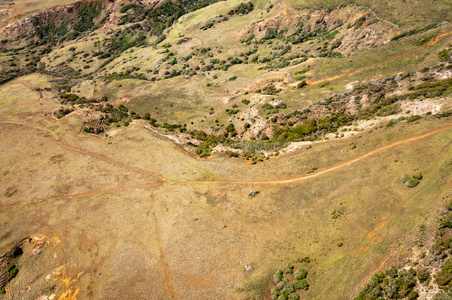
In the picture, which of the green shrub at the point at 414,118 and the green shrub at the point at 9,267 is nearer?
the green shrub at the point at 9,267

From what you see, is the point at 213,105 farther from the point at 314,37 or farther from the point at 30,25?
the point at 30,25

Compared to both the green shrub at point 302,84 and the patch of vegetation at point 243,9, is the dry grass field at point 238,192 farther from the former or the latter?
the patch of vegetation at point 243,9

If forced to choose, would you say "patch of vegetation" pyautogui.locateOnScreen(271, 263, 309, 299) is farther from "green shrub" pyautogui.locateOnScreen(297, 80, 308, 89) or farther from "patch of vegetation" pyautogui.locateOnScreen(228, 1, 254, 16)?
"patch of vegetation" pyautogui.locateOnScreen(228, 1, 254, 16)

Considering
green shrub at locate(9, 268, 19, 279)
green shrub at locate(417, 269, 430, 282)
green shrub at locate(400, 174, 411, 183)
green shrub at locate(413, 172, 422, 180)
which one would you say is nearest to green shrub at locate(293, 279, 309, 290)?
green shrub at locate(417, 269, 430, 282)

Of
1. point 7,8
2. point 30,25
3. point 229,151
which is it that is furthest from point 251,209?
point 7,8

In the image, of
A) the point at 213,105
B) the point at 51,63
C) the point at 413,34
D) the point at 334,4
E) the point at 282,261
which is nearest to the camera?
the point at 282,261

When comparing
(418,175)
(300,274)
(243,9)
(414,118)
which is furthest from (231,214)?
(243,9)

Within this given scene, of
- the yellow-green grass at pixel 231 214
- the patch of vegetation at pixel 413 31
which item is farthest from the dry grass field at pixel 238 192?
the patch of vegetation at pixel 413 31

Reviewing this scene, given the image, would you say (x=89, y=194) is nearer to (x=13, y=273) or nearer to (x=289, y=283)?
(x=13, y=273)

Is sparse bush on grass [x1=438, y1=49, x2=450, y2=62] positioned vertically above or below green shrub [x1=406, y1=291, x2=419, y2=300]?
above

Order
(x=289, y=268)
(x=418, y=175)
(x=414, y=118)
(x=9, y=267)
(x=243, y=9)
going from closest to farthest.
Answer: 1. (x=289, y=268)
2. (x=418, y=175)
3. (x=9, y=267)
4. (x=414, y=118)
5. (x=243, y=9)

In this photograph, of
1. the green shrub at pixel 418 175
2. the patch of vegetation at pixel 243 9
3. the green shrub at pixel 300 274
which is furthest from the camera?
the patch of vegetation at pixel 243 9
